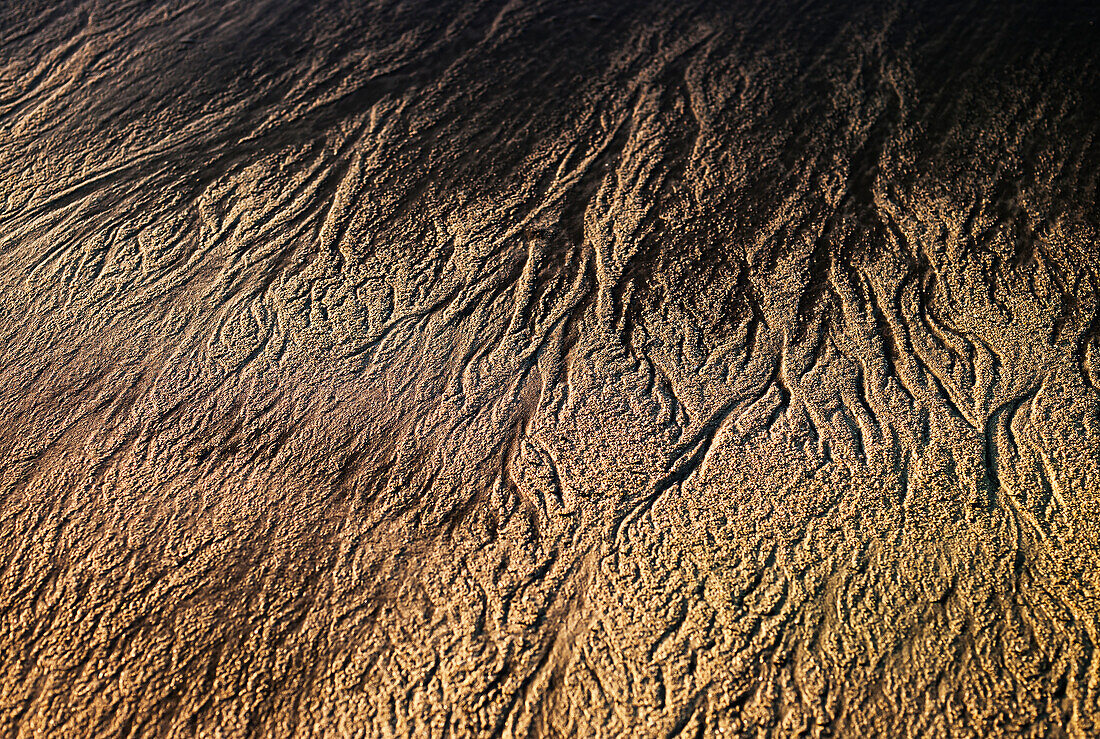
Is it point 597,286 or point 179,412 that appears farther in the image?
point 597,286

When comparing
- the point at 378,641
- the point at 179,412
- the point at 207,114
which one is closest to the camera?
the point at 378,641

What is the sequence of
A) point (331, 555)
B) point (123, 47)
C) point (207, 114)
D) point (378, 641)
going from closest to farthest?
1. point (378, 641)
2. point (331, 555)
3. point (207, 114)
4. point (123, 47)

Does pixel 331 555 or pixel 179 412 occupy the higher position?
pixel 179 412

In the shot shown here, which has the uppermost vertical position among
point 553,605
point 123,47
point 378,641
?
point 123,47

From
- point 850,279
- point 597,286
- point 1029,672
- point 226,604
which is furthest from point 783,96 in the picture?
point 226,604

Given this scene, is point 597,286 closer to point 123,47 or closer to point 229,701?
point 229,701

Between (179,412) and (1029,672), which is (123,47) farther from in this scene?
(1029,672)

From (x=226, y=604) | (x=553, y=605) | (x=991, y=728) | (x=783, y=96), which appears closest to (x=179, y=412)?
(x=226, y=604)
